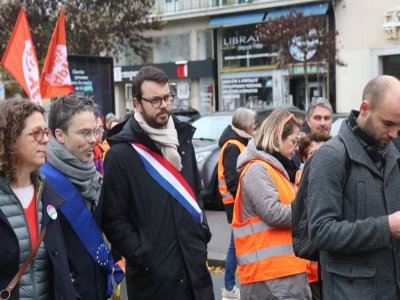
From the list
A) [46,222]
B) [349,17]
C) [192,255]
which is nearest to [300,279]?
[192,255]

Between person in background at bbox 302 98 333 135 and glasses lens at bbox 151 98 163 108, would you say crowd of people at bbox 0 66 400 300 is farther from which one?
person in background at bbox 302 98 333 135

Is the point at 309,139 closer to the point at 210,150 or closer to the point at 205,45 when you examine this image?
the point at 210,150

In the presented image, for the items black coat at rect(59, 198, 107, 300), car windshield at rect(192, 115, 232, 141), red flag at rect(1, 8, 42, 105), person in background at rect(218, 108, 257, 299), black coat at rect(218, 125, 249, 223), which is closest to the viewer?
black coat at rect(59, 198, 107, 300)

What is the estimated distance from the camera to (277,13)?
29016mm

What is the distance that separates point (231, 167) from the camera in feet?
21.7

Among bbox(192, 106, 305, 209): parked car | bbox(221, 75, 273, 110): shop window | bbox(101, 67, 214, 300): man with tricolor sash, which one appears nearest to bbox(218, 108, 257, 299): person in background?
bbox(101, 67, 214, 300): man with tricolor sash

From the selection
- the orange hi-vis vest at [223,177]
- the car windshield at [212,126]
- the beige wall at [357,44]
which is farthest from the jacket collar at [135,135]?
the beige wall at [357,44]

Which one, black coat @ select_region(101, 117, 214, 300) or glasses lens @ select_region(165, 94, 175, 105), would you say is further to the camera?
glasses lens @ select_region(165, 94, 175, 105)

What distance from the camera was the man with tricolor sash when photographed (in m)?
3.50

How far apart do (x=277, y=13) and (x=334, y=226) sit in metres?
27.4

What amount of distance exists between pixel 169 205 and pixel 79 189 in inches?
21.5

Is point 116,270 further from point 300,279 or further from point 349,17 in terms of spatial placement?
point 349,17

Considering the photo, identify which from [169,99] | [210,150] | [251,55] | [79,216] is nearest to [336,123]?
[210,150]

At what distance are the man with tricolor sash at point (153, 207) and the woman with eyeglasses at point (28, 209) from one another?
1.56ft
